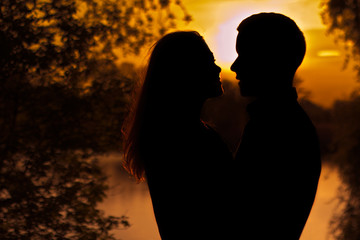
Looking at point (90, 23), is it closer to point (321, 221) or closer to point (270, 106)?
point (270, 106)

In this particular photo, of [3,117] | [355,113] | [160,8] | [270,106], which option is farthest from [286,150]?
[355,113]

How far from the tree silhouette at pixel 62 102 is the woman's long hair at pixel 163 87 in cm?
426

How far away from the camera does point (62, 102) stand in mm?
5348

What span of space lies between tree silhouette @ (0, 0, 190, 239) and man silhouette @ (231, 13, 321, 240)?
442cm

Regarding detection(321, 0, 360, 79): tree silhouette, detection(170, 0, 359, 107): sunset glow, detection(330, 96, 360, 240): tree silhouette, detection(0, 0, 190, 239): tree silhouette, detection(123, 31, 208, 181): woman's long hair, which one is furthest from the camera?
detection(330, 96, 360, 240): tree silhouette

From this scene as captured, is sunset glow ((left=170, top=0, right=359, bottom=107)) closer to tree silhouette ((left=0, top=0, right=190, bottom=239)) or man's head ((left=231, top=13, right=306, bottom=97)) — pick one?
tree silhouette ((left=0, top=0, right=190, bottom=239))

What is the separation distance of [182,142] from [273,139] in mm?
202

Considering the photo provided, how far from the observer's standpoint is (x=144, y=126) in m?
1.12

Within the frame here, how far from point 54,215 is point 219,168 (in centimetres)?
470

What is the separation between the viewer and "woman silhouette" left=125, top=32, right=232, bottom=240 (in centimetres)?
98

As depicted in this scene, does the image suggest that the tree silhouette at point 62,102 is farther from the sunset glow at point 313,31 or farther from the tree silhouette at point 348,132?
the tree silhouette at point 348,132

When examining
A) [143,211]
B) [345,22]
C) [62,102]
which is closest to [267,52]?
[62,102]

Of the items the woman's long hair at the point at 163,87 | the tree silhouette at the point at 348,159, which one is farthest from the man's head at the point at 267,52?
the tree silhouette at the point at 348,159

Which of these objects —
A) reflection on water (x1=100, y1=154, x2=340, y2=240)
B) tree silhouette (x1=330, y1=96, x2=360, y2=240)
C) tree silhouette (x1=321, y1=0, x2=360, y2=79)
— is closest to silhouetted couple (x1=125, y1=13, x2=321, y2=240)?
tree silhouette (x1=321, y1=0, x2=360, y2=79)
